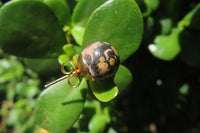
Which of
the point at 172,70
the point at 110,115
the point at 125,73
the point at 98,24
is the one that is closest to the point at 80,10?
the point at 98,24

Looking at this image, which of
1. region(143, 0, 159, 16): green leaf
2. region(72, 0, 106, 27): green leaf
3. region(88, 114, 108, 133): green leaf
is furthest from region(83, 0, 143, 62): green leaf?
region(88, 114, 108, 133): green leaf

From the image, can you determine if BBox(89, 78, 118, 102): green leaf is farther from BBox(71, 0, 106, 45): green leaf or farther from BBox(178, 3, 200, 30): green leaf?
BBox(178, 3, 200, 30): green leaf

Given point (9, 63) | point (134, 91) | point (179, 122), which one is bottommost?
point (179, 122)

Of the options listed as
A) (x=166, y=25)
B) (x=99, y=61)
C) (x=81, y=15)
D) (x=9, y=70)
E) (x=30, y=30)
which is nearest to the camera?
(x=99, y=61)

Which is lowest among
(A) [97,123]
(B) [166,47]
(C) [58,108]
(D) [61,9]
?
(A) [97,123]

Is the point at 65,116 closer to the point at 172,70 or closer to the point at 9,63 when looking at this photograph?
the point at 172,70

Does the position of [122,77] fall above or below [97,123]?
above

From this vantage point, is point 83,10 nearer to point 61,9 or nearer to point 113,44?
point 61,9

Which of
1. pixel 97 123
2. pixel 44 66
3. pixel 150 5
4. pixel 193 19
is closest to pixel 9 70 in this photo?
pixel 44 66
